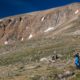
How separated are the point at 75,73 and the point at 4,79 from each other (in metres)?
7.62

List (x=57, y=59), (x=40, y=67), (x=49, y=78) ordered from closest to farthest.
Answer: (x=49, y=78) < (x=40, y=67) < (x=57, y=59)

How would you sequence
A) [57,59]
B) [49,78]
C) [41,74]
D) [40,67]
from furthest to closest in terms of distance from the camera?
[57,59]
[40,67]
[41,74]
[49,78]

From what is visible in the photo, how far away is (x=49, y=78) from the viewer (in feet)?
109

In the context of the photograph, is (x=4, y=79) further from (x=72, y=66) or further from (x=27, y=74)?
(x=72, y=66)

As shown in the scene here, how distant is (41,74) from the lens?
35375mm

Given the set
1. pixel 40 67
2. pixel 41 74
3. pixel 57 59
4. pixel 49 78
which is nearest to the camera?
pixel 49 78

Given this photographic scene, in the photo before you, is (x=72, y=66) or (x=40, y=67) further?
(x=40, y=67)

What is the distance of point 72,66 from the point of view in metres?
37.1

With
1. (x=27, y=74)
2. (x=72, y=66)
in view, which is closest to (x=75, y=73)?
(x=72, y=66)

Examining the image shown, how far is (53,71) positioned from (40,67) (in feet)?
18.4

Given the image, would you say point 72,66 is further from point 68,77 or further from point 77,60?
point 68,77

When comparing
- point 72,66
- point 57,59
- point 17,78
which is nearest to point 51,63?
point 57,59

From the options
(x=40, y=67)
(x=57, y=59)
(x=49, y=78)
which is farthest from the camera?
(x=57, y=59)

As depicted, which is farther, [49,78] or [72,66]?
[72,66]
